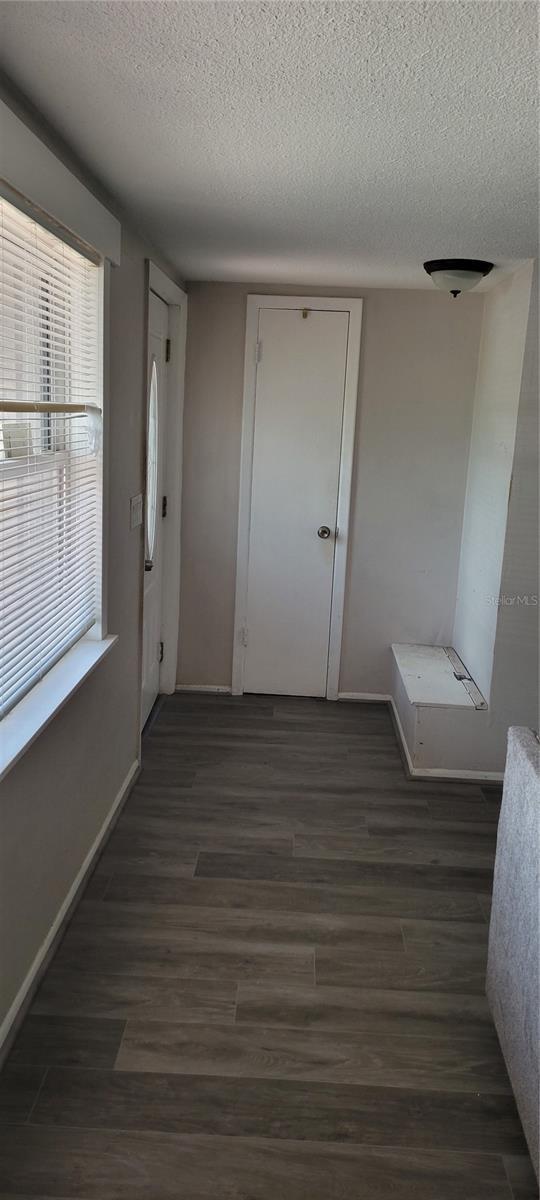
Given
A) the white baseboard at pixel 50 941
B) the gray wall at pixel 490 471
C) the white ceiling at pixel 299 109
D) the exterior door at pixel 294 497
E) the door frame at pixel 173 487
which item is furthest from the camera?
the exterior door at pixel 294 497

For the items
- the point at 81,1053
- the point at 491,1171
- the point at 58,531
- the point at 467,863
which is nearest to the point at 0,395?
the point at 58,531

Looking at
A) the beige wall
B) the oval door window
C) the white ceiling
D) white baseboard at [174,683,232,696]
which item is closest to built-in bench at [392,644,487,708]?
the beige wall

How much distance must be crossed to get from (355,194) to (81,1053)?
2.41 meters

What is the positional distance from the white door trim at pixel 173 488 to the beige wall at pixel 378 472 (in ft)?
0.22

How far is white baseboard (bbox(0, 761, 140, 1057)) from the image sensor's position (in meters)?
2.18

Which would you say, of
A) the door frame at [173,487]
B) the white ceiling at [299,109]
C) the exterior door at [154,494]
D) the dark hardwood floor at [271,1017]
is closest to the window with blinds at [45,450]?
the white ceiling at [299,109]

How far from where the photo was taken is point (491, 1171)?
6.25 ft

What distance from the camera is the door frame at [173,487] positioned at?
4.42 metres

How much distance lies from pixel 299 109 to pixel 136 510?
6.02 feet

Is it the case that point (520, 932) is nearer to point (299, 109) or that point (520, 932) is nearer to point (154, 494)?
point (299, 109)

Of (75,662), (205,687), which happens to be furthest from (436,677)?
(75,662)

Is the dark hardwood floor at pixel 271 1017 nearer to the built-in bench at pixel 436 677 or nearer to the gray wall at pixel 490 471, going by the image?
the built-in bench at pixel 436 677

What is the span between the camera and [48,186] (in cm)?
206

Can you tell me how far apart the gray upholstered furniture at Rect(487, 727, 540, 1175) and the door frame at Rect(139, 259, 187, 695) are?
8.98 feet
